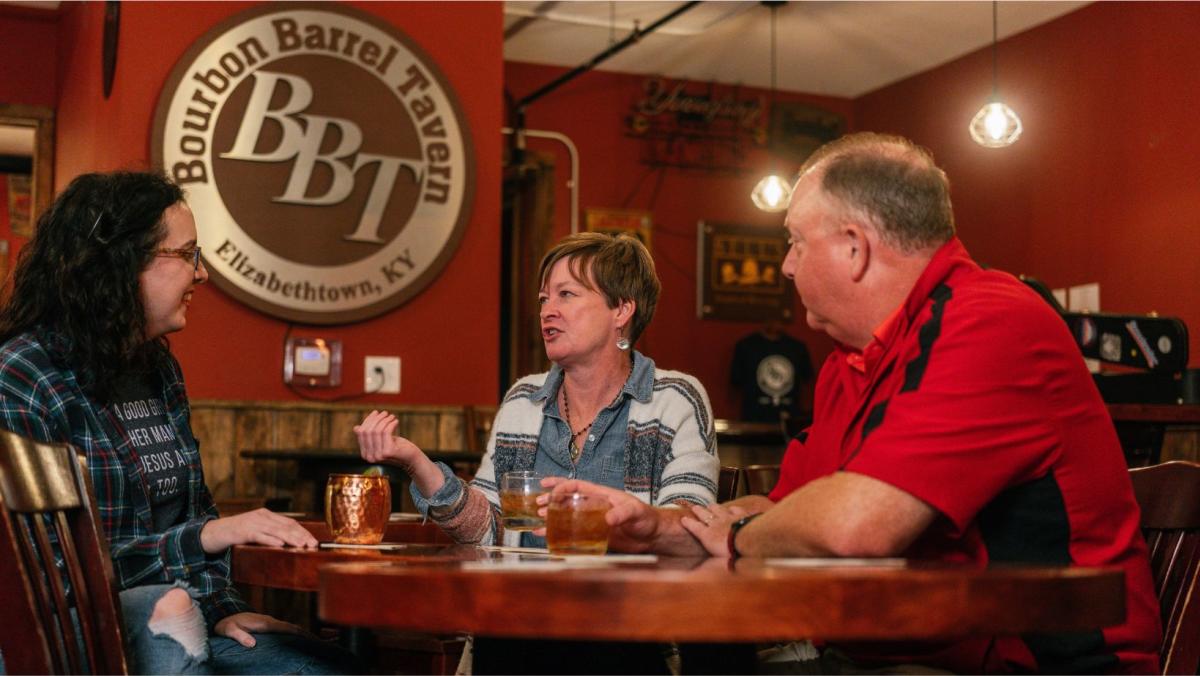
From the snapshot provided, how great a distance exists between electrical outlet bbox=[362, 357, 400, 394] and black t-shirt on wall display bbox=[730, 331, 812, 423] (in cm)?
404

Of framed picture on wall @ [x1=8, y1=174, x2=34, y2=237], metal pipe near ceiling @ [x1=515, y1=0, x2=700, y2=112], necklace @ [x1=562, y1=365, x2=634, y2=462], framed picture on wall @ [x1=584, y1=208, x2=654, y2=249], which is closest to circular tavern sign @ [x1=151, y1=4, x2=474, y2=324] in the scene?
necklace @ [x1=562, y1=365, x2=634, y2=462]

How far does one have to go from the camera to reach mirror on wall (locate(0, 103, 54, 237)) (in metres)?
5.92

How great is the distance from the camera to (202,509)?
7.37ft

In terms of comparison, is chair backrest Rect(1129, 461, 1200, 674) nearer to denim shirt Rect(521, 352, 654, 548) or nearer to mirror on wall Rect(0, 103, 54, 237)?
denim shirt Rect(521, 352, 654, 548)

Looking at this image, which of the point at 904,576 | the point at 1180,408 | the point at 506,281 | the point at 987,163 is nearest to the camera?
the point at 904,576

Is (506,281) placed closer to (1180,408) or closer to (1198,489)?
(1180,408)

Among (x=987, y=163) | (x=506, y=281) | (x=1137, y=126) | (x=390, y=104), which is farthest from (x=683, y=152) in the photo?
(x=390, y=104)

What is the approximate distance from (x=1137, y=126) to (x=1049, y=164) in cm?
67

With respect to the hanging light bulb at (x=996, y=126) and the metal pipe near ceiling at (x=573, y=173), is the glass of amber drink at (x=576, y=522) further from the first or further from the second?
the metal pipe near ceiling at (x=573, y=173)

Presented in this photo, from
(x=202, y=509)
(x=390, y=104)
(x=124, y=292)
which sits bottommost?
(x=202, y=509)

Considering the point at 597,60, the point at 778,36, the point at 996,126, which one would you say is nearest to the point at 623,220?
the point at 597,60

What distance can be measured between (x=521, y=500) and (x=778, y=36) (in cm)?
630

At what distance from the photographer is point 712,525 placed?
1725mm

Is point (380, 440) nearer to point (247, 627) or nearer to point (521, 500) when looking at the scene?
point (521, 500)
